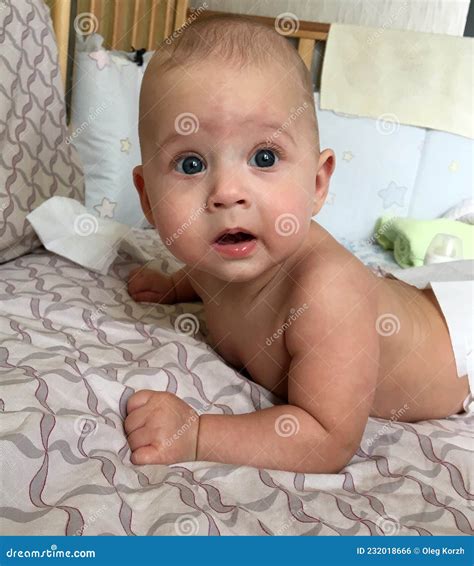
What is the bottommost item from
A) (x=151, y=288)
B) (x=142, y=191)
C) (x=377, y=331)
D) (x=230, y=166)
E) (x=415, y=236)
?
(x=415, y=236)

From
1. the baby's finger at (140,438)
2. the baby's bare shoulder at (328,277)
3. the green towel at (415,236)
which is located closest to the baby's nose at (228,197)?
the baby's bare shoulder at (328,277)

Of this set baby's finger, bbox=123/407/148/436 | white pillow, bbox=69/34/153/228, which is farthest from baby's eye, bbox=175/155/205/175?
white pillow, bbox=69/34/153/228

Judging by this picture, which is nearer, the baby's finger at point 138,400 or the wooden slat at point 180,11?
the baby's finger at point 138,400

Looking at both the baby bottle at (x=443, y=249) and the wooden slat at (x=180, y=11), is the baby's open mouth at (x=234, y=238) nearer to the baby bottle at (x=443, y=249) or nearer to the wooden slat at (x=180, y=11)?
the baby bottle at (x=443, y=249)

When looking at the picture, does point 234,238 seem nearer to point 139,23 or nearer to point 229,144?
point 229,144

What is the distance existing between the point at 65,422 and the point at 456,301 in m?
0.62

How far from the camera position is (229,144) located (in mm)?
680

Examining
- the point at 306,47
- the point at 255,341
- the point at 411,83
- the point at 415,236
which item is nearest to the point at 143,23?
the point at 306,47

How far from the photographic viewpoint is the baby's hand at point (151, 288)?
3.47 feet

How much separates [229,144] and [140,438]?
0.33m

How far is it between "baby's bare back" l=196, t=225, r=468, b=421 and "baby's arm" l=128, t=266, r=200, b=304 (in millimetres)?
145

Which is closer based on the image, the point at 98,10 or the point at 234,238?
the point at 234,238

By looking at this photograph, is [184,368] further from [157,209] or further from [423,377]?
[423,377]

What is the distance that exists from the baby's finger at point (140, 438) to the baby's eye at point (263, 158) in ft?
1.03
